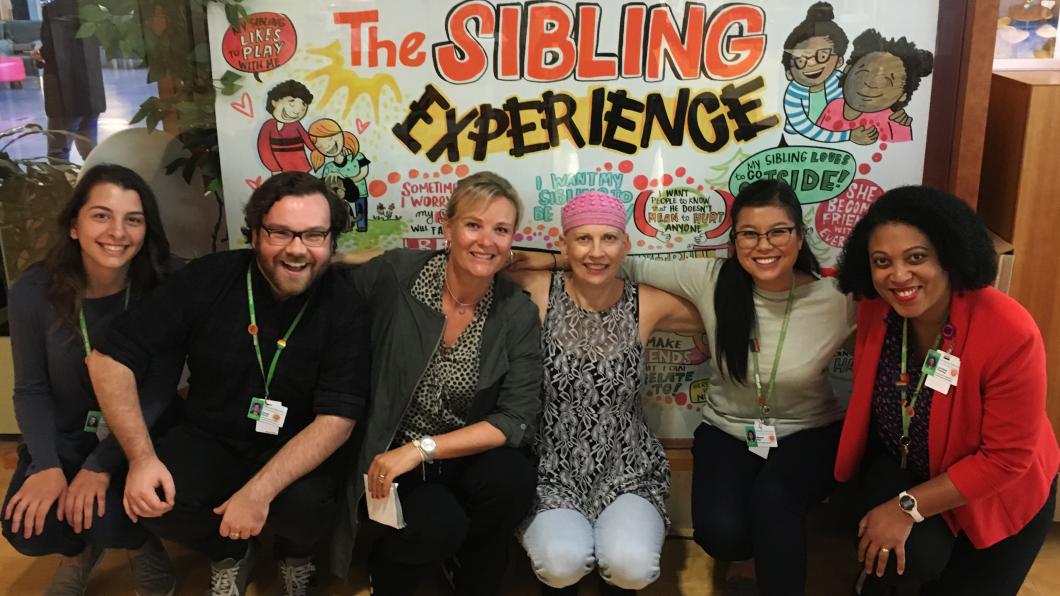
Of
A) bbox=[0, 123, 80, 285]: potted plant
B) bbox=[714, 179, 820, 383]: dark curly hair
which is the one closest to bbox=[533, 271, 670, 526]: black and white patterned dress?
bbox=[714, 179, 820, 383]: dark curly hair

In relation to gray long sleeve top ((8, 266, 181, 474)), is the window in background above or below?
above

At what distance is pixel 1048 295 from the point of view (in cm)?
246

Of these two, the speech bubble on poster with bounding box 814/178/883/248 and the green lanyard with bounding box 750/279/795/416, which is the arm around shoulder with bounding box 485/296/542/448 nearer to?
the green lanyard with bounding box 750/279/795/416

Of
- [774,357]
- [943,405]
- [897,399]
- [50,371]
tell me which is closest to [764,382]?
[774,357]

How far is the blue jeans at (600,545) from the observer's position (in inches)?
85.2

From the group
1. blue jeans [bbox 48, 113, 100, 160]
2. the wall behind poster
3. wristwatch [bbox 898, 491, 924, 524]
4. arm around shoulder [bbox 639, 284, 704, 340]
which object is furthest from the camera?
blue jeans [bbox 48, 113, 100, 160]

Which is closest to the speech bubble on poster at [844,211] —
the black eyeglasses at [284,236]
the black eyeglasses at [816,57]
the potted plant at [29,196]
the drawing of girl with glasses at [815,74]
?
the drawing of girl with glasses at [815,74]

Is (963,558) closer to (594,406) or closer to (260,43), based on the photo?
(594,406)

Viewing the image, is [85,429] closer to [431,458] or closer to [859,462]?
[431,458]

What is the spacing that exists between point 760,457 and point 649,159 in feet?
2.92

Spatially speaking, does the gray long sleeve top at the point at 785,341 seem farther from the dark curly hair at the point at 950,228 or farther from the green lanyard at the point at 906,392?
the dark curly hair at the point at 950,228

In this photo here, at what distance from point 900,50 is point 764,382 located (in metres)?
1.00

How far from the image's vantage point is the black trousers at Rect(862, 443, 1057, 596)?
81.8 inches

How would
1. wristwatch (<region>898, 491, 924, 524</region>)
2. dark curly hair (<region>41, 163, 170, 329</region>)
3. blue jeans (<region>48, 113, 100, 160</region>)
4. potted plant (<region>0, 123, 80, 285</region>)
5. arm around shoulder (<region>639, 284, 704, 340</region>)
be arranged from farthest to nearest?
1. potted plant (<region>0, 123, 80, 285</region>)
2. blue jeans (<region>48, 113, 100, 160</region>)
3. arm around shoulder (<region>639, 284, 704, 340</region>)
4. dark curly hair (<region>41, 163, 170, 329</region>)
5. wristwatch (<region>898, 491, 924, 524</region>)
